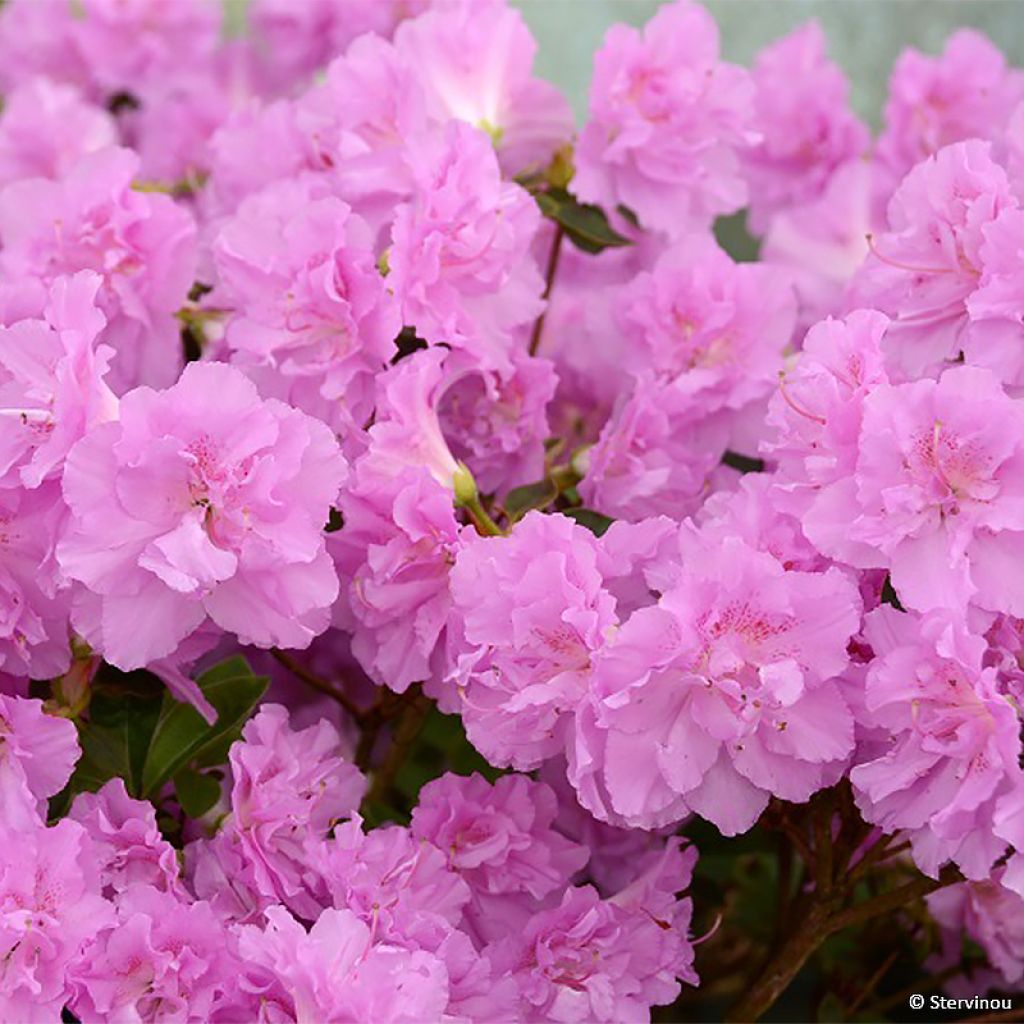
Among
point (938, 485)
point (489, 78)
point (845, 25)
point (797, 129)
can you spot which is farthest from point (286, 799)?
point (845, 25)

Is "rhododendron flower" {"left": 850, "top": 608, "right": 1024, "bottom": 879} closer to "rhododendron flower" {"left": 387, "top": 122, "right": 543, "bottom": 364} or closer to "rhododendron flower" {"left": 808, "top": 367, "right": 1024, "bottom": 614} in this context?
"rhododendron flower" {"left": 808, "top": 367, "right": 1024, "bottom": 614}

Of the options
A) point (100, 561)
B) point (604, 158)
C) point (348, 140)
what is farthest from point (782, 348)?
point (100, 561)

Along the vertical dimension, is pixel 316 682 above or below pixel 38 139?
below

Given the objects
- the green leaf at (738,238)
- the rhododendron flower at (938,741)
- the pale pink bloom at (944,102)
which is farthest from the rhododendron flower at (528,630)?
the green leaf at (738,238)

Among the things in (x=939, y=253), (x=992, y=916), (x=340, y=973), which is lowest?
(x=992, y=916)

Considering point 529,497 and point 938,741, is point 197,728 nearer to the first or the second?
point 529,497

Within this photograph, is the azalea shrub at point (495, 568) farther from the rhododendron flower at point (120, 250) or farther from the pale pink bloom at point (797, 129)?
the pale pink bloom at point (797, 129)
